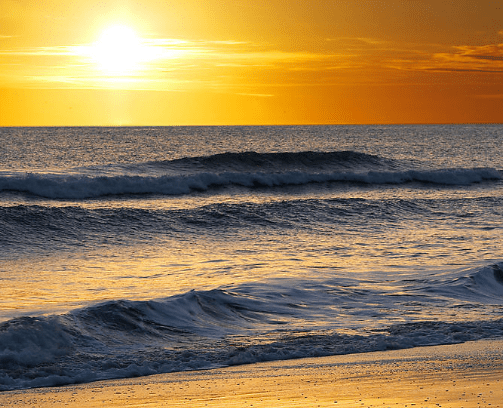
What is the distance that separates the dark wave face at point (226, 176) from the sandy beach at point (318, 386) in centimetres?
1867

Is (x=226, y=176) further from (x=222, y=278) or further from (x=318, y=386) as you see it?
(x=318, y=386)

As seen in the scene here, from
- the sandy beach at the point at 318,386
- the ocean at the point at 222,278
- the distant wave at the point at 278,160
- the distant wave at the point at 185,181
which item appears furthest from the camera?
the distant wave at the point at 278,160

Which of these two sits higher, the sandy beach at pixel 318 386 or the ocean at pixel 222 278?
the ocean at pixel 222 278

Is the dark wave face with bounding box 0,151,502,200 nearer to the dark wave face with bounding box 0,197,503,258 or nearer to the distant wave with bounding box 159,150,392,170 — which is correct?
the distant wave with bounding box 159,150,392,170

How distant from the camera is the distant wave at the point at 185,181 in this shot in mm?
24484

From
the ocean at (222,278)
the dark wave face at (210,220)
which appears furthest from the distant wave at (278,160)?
the dark wave face at (210,220)

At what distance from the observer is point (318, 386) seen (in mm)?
6070

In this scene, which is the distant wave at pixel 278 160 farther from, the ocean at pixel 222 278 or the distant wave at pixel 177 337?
the distant wave at pixel 177 337

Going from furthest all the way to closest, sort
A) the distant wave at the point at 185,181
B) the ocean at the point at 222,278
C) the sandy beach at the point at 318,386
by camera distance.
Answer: the distant wave at the point at 185,181, the ocean at the point at 222,278, the sandy beach at the point at 318,386

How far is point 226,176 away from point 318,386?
2317 cm

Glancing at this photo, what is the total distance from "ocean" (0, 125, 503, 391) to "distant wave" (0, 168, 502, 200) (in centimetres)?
13

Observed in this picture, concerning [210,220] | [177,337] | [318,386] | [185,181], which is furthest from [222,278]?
[185,181]

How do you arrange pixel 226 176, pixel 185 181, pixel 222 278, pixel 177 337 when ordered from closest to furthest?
pixel 177 337 < pixel 222 278 < pixel 185 181 < pixel 226 176

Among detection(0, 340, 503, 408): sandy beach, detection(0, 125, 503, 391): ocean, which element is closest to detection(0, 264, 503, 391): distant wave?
detection(0, 125, 503, 391): ocean
